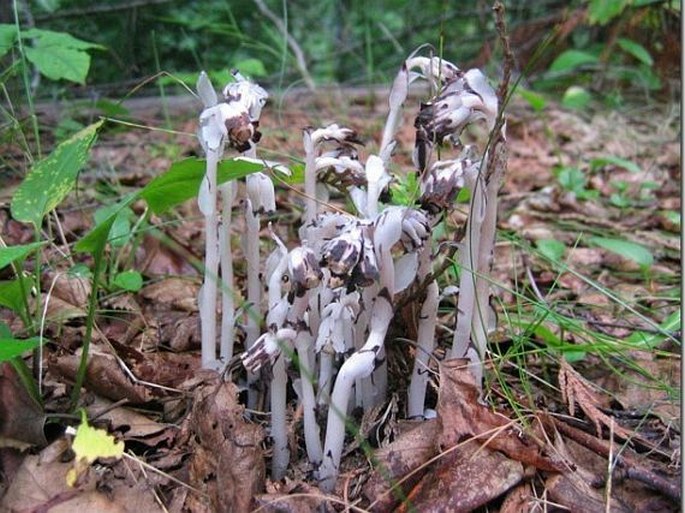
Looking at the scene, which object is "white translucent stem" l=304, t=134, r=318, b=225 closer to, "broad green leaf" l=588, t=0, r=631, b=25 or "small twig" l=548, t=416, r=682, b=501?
"small twig" l=548, t=416, r=682, b=501

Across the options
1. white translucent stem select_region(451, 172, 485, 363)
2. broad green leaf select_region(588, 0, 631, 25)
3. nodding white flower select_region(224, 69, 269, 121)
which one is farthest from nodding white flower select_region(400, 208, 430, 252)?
broad green leaf select_region(588, 0, 631, 25)

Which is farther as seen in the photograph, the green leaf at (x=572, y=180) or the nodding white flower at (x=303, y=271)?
the green leaf at (x=572, y=180)

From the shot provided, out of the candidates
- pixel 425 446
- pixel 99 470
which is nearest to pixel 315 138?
pixel 425 446

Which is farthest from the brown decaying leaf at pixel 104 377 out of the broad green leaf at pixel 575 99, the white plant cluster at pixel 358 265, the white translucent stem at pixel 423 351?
the broad green leaf at pixel 575 99

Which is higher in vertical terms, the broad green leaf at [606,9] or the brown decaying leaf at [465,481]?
the broad green leaf at [606,9]

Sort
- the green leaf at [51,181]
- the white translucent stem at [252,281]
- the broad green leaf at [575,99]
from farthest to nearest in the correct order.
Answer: the broad green leaf at [575,99] < the white translucent stem at [252,281] < the green leaf at [51,181]

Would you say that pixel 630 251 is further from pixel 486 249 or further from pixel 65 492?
pixel 65 492

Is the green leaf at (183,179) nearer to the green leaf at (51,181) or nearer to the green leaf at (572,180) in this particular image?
the green leaf at (51,181)

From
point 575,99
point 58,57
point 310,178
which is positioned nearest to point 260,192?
point 310,178
